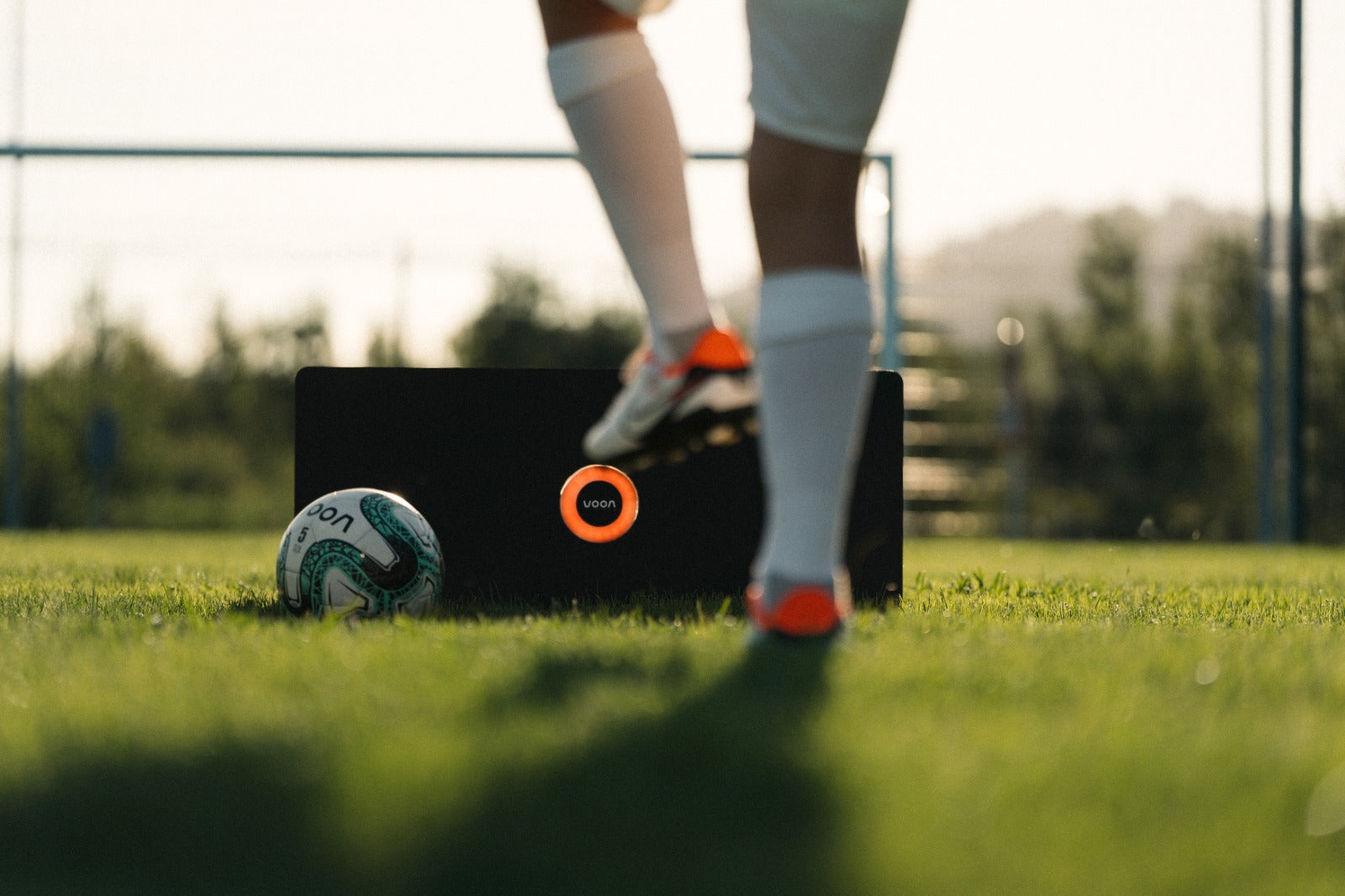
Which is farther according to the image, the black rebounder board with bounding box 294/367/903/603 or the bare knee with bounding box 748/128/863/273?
the black rebounder board with bounding box 294/367/903/603

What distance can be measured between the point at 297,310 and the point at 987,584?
866 centimetres

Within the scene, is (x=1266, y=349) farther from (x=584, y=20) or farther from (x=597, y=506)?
(x=584, y=20)

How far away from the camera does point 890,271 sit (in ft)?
20.9

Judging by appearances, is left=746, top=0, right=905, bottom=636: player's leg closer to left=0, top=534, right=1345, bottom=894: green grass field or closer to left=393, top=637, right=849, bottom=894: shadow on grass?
left=0, top=534, right=1345, bottom=894: green grass field

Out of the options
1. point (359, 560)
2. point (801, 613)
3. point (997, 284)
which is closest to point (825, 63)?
point (801, 613)

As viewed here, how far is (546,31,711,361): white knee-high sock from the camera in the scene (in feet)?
5.56

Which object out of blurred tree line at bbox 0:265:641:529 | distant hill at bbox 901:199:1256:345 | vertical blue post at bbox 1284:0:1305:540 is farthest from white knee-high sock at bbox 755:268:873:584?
distant hill at bbox 901:199:1256:345

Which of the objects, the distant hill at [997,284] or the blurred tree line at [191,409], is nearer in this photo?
the blurred tree line at [191,409]

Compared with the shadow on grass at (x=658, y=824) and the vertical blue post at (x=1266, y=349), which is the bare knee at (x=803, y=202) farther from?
the vertical blue post at (x=1266, y=349)

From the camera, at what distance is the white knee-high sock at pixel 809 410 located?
57.6 inches

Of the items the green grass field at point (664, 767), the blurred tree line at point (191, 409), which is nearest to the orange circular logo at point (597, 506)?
the green grass field at point (664, 767)

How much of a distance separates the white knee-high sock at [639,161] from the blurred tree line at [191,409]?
9000 millimetres

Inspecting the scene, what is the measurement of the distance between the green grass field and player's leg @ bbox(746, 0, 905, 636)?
0.11 m

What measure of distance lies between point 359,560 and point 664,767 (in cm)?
127
